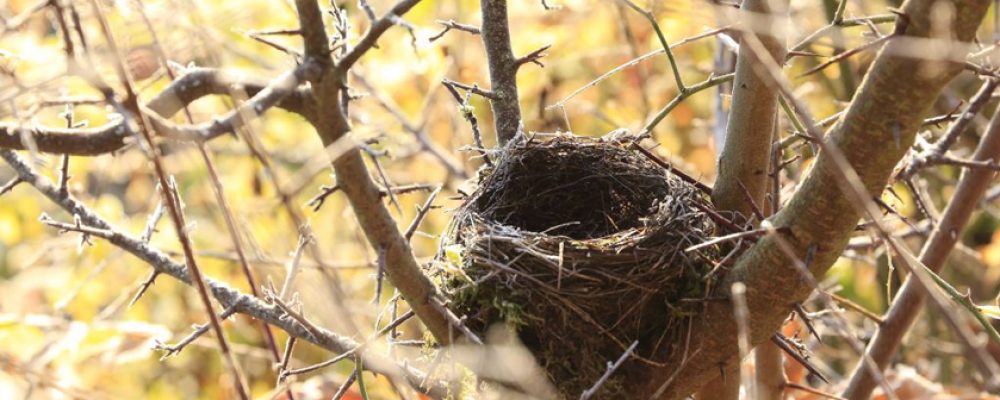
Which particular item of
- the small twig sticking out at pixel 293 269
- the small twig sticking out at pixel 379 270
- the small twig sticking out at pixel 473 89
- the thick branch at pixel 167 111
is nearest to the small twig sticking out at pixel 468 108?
the small twig sticking out at pixel 473 89

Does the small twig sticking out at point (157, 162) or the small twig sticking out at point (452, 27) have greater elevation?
the small twig sticking out at point (452, 27)

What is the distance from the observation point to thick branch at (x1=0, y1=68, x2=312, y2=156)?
1345mm

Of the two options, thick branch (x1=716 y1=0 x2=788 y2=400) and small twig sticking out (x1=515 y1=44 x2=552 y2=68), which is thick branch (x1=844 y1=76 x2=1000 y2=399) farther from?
small twig sticking out (x1=515 y1=44 x2=552 y2=68)

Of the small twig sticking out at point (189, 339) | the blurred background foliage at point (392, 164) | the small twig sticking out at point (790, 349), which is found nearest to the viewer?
the small twig sticking out at point (189, 339)

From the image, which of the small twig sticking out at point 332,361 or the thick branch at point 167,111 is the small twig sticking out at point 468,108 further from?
the thick branch at point 167,111

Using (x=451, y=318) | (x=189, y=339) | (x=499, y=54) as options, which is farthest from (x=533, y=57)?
(x=189, y=339)

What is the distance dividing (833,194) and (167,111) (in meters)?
1.08

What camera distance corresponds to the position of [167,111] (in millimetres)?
1444

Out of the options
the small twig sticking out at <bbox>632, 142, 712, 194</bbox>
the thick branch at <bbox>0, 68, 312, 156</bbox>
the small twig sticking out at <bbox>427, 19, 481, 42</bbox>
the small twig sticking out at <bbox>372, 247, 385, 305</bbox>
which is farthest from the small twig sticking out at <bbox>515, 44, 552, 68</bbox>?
the thick branch at <bbox>0, 68, 312, 156</bbox>

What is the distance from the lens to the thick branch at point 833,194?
152cm

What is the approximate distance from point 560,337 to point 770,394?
721mm

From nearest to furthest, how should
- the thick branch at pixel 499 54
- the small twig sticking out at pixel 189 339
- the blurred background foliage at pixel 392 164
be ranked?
the small twig sticking out at pixel 189 339 < the thick branch at pixel 499 54 < the blurred background foliage at pixel 392 164

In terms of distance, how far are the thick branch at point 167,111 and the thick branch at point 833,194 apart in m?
0.76

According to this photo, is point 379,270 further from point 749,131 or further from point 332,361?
point 749,131
